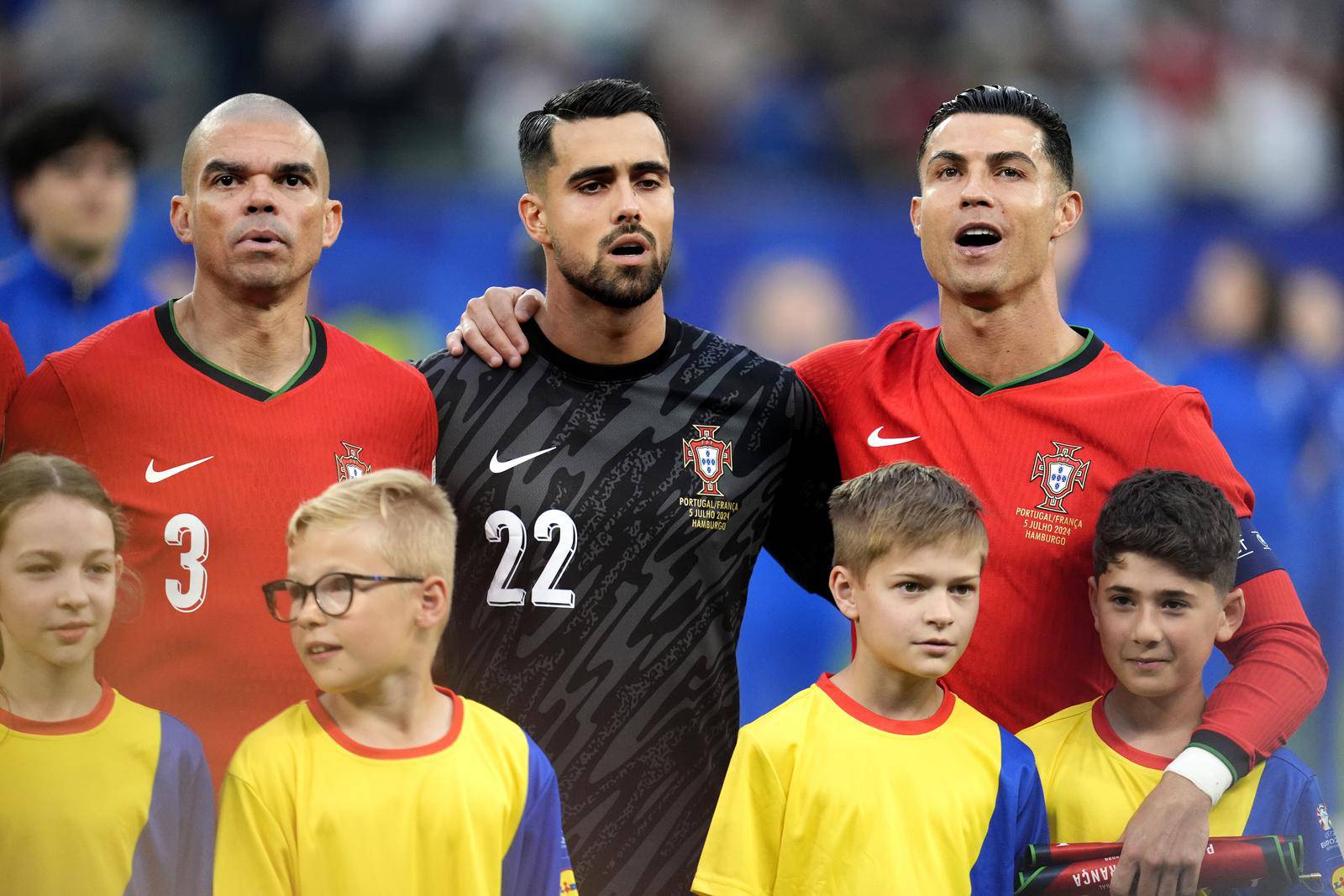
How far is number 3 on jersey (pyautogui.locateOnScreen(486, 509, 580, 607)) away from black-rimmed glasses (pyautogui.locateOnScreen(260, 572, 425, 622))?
73cm

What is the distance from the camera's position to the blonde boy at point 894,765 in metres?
3.38

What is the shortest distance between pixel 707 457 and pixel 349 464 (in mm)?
915

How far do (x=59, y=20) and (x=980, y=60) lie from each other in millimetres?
6398

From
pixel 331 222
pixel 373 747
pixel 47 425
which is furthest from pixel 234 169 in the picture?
pixel 373 747

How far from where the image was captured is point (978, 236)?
158 inches

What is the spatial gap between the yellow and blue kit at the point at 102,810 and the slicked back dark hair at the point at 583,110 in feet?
5.82

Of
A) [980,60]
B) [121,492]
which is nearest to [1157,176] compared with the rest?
[980,60]

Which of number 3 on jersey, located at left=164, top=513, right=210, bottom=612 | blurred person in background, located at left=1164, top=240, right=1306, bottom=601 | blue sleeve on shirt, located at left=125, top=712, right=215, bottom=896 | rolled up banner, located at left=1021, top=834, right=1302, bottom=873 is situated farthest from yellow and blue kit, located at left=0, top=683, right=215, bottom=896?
blurred person in background, located at left=1164, top=240, right=1306, bottom=601

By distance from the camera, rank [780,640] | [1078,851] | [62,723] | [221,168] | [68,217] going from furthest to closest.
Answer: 1. [780,640]
2. [68,217]
3. [221,168]
4. [1078,851]
5. [62,723]

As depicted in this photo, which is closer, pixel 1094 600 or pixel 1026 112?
pixel 1094 600

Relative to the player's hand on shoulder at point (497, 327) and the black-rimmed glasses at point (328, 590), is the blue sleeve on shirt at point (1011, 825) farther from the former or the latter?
the player's hand on shoulder at point (497, 327)

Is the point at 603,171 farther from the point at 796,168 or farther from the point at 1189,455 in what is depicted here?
the point at 796,168

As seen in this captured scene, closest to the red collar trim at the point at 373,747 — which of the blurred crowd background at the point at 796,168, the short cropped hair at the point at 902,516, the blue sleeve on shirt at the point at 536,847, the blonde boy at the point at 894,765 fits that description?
the blue sleeve on shirt at the point at 536,847

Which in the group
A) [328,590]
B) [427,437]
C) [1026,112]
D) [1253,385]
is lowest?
[328,590]
